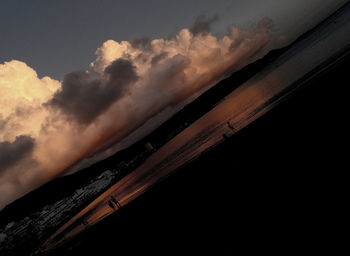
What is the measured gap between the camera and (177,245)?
27.2 ft

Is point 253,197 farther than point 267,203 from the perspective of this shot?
Yes

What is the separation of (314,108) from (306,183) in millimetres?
9580

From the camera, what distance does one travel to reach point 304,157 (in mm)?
9031

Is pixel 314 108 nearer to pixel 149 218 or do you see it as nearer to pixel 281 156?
pixel 281 156

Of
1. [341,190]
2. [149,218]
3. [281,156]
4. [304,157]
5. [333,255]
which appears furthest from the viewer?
[149,218]

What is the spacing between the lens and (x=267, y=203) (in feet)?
24.0

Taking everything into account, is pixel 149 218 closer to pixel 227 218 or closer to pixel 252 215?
pixel 227 218

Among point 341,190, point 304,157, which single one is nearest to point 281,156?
point 304,157

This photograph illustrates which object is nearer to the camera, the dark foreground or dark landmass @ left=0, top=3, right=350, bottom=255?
the dark foreground

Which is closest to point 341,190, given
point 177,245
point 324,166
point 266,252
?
point 324,166

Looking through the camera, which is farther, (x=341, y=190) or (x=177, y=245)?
(x=177, y=245)

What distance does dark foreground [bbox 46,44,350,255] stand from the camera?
5.63 m

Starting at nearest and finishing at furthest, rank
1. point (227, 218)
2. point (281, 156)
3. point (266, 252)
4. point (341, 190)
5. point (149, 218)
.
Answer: point (266, 252)
point (341, 190)
point (227, 218)
point (281, 156)
point (149, 218)

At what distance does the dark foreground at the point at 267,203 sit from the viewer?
563 cm
